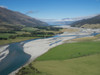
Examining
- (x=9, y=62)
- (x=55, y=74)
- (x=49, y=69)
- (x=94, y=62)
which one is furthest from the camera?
(x=9, y=62)

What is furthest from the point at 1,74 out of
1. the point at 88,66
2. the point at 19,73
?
the point at 88,66

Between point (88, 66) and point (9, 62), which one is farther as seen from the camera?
point (9, 62)

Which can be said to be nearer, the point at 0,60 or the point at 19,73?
the point at 19,73

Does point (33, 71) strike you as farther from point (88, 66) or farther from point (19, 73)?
point (88, 66)

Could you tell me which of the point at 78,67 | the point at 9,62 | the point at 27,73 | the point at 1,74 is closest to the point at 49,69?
the point at 27,73

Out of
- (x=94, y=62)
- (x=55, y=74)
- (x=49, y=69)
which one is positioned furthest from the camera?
(x=94, y=62)

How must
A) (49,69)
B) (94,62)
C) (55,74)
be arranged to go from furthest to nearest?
(94,62)
(49,69)
(55,74)

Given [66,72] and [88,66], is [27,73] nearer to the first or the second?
[66,72]

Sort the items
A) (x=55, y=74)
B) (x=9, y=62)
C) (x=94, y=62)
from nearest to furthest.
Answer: (x=55, y=74), (x=94, y=62), (x=9, y=62)
